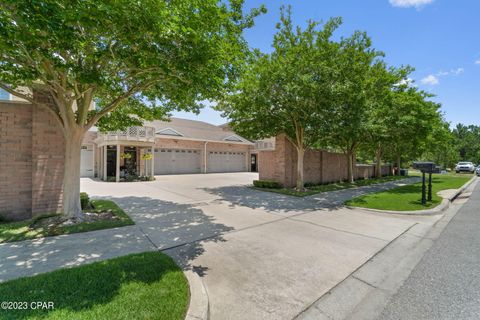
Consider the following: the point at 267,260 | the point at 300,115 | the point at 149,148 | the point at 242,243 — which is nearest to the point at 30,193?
the point at 242,243

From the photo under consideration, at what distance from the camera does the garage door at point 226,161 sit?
25531 mm

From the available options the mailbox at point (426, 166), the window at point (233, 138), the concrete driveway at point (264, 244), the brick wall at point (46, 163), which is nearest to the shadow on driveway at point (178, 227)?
the concrete driveway at point (264, 244)

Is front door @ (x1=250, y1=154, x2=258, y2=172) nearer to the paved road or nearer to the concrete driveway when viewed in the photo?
the concrete driveway

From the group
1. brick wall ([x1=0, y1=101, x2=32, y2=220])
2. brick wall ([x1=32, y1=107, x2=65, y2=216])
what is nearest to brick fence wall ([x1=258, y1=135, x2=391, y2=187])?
brick wall ([x1=32, y1=107, x2=65, y2=216])

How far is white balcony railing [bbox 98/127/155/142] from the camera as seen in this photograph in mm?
16516

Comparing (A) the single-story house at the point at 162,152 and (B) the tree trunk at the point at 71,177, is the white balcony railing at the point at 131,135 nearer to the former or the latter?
(A) the single-story house at the point at 162,152

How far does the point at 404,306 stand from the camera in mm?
3020

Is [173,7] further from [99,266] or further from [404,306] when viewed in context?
[404,306]

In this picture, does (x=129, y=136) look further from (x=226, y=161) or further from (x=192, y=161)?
(x=226, y=161)

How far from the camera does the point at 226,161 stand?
26891 mm

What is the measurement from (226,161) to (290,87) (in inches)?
690

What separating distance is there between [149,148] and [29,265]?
16754 mm

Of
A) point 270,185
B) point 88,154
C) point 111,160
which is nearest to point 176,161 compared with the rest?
point 111,160

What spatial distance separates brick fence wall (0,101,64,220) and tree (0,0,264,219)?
0.88 meters
